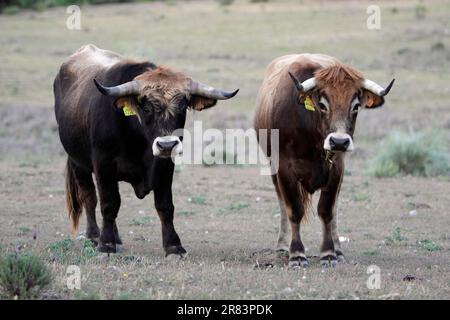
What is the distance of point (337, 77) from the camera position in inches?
380

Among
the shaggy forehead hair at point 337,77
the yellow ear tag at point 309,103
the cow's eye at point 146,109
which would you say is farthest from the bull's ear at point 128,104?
the shaggy forehead hair at point 337,77

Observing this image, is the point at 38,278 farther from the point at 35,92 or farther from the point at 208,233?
the point at 35,92

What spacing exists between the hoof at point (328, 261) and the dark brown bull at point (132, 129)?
1.71 meters

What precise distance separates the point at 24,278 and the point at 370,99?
4.59m

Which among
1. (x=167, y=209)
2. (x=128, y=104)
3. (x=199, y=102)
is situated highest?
(x=128, y=104)

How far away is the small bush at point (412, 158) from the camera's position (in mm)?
19094

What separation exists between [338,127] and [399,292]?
6.87ft

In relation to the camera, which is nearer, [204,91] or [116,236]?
[204,91]

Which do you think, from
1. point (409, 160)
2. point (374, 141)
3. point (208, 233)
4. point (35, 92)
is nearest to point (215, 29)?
point (35, 92)

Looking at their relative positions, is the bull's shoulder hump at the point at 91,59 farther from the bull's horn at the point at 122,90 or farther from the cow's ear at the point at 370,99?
the cow's ear at the point at 370,99

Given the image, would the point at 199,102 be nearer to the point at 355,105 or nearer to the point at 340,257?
the point at 355,105

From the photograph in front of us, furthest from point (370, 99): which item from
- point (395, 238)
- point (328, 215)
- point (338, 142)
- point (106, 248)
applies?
point (106, 248)

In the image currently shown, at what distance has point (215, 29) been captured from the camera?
41.6 metres
